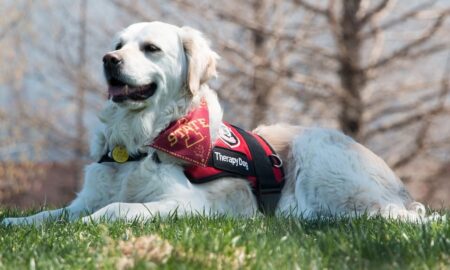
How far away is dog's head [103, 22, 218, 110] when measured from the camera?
5.39 metres

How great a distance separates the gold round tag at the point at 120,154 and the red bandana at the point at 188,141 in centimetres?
26

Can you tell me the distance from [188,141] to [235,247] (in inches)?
85.7

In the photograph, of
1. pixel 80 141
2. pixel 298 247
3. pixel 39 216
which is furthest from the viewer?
pixel 80 141

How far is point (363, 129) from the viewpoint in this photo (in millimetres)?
14219

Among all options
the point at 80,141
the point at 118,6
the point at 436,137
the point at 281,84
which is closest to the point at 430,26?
the point at 436,137

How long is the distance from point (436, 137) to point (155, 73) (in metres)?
10.6

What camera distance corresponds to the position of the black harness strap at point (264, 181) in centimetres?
579

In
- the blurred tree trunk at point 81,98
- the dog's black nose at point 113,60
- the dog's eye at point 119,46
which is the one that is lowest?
the blurred tree trunk at point 81,98

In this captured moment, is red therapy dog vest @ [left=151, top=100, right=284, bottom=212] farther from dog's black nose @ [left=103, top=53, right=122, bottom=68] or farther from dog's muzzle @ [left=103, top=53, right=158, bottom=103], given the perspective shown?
dog's black nose @ [left=103, top=53, right=122, bottom=68]

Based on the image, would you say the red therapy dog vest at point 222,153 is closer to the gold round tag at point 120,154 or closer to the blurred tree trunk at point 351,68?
the gold round tag at point 120,154

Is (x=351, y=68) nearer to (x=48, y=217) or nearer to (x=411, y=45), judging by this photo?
(x=411, y=45)

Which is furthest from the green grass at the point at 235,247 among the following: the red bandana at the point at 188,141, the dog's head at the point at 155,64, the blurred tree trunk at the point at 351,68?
the blurred tree trunk at the point at 351,68

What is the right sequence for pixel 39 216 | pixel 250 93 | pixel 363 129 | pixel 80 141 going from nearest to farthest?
pixel 39 216, pixel 363 129, pixel 250 93, pixel 80 141

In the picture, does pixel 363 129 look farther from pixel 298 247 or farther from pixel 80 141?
pixel 298 247
